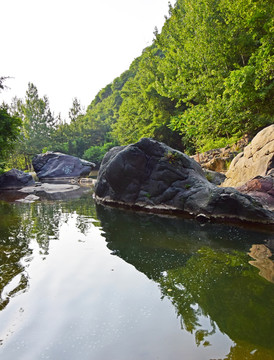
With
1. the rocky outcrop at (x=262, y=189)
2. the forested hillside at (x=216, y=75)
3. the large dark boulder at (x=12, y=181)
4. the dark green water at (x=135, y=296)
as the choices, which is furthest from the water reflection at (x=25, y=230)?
the forested hillside at (x=216, y=75)

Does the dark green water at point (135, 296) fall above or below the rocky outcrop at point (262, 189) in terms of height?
below

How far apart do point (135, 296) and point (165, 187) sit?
18.6 feet

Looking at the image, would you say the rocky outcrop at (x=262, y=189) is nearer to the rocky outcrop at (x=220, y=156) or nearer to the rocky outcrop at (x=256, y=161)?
the rocky outcrop at (x=256, y=161)

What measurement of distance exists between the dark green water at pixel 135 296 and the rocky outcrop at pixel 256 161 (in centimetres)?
338

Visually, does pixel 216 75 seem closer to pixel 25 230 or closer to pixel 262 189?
pixel 262 189

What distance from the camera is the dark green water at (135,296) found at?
2.56 meters

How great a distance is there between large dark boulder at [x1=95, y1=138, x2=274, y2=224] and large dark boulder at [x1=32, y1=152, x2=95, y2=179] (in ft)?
52.3

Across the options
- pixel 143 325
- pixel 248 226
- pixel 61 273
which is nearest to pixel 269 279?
pixel 143 325

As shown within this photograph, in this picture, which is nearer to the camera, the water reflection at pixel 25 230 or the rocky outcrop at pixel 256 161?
the water reflection at pixel 25 230

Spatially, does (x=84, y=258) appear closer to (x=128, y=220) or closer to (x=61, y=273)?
(x=61, y=273)

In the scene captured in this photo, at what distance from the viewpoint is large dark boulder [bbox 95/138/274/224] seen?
7.12 metres

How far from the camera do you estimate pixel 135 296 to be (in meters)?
3.54

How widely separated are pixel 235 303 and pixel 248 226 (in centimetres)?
369

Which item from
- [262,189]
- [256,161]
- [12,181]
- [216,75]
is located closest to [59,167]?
[12,181]
